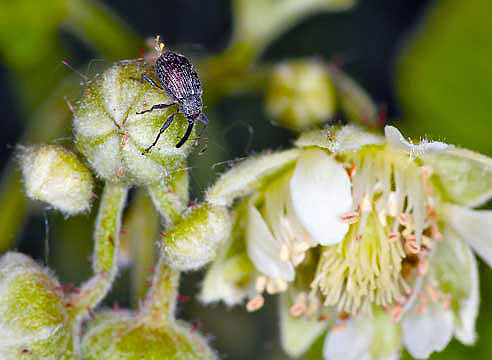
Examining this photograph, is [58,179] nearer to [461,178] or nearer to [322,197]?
[322,197]

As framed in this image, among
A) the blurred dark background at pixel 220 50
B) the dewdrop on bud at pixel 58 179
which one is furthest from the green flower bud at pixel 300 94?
the dewdrop on bud at pixel 58 179

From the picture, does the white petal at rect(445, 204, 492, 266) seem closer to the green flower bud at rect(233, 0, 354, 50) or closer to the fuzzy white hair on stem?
the fuzzy white hair on stem

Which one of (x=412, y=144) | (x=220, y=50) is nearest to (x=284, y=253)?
(x=412, y=144)

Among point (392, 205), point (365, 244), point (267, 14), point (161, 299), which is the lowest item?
point (161, 299)

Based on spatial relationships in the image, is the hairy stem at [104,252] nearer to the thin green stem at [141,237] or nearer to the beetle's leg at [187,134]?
the beetle's leg at [187,134]

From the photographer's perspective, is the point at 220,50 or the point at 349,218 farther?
the point at 220,50

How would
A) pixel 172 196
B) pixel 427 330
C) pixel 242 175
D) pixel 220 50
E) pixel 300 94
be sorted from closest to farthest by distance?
1. pixel 172 196
2. pixel 242 175
3. pixel 427 330
4. pixel 300 94
5. pixel 220 50
